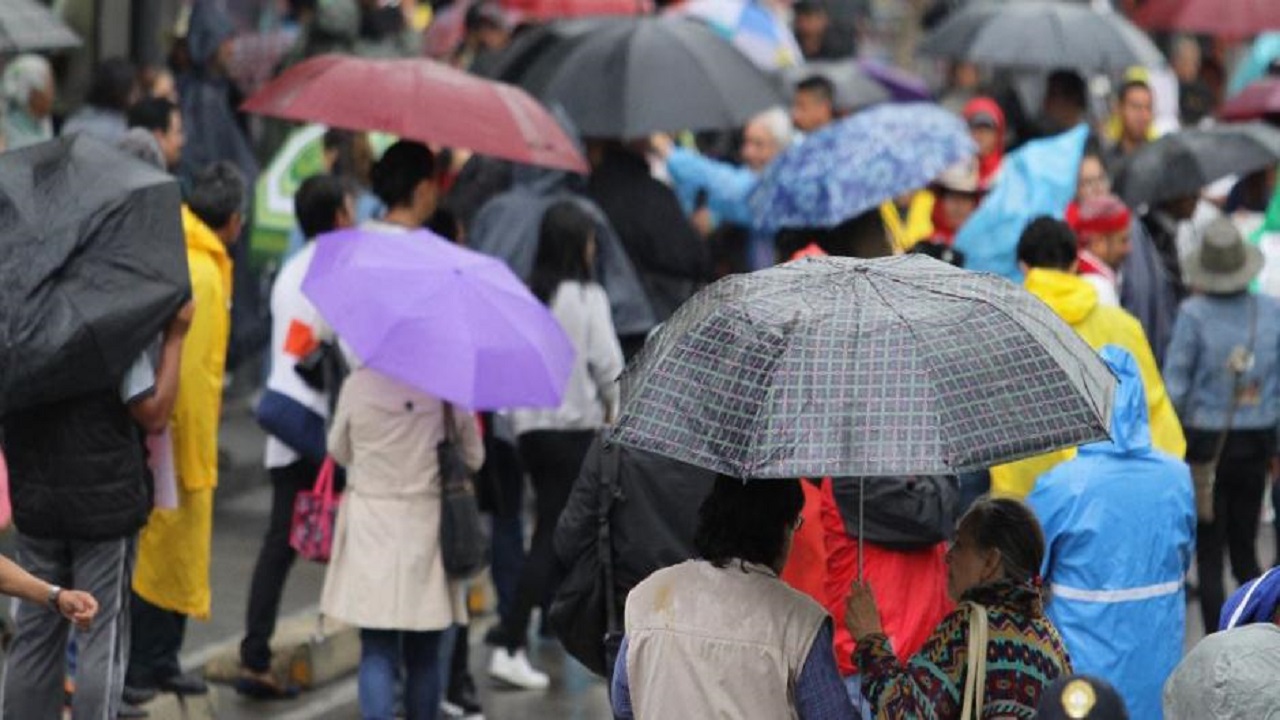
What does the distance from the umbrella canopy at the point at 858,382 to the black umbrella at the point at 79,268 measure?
2500 millimetres

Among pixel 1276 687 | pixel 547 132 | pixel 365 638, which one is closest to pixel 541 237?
pixel 547 132

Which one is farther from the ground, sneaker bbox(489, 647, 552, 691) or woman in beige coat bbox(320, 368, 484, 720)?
woman in beige coat bbox(320, 368, 484, 720)

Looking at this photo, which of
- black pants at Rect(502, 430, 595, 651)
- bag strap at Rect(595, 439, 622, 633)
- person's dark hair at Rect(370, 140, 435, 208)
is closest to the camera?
bag strap at Rect(595, 439, 622, 633)

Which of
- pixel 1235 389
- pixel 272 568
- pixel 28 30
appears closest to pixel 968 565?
pixel 272 568

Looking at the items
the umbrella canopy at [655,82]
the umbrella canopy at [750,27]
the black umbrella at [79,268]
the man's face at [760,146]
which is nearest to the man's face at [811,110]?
the man's face at [760,146]

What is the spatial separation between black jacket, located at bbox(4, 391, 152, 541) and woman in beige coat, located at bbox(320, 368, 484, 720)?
33.1 inches

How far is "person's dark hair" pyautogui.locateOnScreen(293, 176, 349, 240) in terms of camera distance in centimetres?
931

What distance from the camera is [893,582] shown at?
7074mm

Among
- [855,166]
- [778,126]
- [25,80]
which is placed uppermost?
[855,166]

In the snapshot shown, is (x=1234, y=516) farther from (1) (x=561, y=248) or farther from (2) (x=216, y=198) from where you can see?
(2) (x=216, y=198)

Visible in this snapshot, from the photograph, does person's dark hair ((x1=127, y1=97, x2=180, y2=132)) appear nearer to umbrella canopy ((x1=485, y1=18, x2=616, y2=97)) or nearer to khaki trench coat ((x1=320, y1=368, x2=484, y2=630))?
umbrella canopy ((x1=485, y1=18, x2=616, y2=97))

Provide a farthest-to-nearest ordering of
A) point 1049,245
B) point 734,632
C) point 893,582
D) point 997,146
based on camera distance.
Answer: point 997,146 < point 1049,245 < point 893,582 < point 734,632

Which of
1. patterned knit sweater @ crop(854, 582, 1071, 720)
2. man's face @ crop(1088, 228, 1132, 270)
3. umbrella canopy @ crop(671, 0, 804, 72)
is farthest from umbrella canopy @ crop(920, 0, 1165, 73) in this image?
patterned knit sweater @ crop(854, 582, 1071, 720)

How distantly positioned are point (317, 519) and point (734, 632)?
3759 mm
